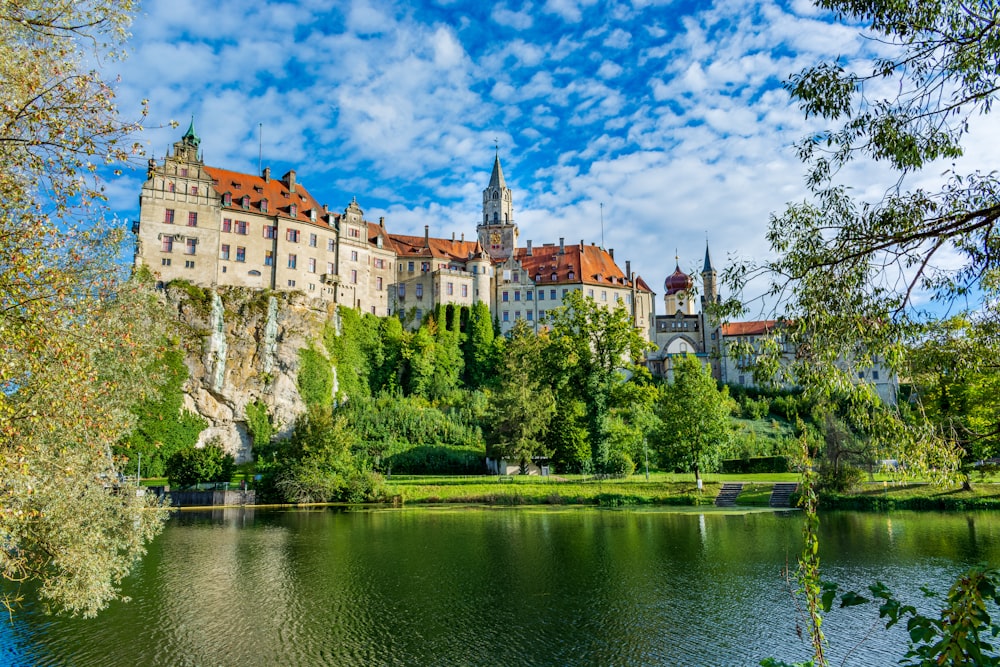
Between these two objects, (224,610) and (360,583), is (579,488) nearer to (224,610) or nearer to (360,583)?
(360,583)

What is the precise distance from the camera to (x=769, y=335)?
9.02 meters

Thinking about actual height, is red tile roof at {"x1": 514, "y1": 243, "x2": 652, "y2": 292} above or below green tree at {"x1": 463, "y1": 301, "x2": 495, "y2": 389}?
above

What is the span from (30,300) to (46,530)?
21.2 feet

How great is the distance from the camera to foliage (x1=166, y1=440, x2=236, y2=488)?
4219 centimetres

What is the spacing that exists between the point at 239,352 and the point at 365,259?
17.8 metres

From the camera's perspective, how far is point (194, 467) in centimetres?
4216

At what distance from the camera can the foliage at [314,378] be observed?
5884 cm

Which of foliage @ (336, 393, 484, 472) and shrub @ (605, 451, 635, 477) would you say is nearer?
shrub @ (605, 451, 635, 477)

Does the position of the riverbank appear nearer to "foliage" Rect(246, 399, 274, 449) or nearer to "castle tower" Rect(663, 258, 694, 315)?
"foliage" Rect(246, 399, 274, 449)

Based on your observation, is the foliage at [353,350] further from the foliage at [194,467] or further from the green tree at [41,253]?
the green tree at [41,253]

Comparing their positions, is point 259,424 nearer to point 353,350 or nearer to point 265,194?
point 353,350

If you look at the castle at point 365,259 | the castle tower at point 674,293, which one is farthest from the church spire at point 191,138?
the castle tower at point 674,293

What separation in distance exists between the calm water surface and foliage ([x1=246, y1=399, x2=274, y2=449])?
26.2m

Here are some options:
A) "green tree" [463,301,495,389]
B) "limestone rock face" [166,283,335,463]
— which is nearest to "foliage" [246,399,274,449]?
"limestone rock face" [166,283,335,463]
